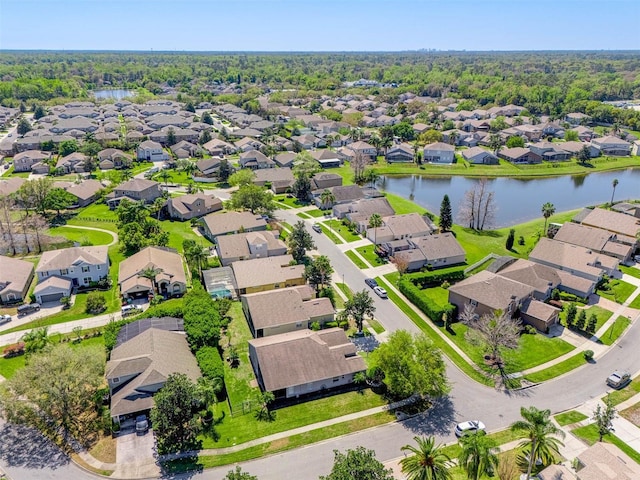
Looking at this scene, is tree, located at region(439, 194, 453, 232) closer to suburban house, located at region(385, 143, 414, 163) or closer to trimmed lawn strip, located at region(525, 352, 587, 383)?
trimmed lawn strip, located at region(525, 352, 587, 383)

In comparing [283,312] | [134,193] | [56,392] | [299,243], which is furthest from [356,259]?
[134,193]

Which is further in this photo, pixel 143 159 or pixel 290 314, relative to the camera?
pixel 143 159

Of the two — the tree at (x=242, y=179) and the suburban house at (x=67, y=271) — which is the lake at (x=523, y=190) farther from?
the suburban house at (x=67, y=271)

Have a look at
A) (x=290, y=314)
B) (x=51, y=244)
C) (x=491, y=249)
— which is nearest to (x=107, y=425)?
(x=290, y=314)

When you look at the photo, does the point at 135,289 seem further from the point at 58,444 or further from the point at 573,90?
the point at 573,90

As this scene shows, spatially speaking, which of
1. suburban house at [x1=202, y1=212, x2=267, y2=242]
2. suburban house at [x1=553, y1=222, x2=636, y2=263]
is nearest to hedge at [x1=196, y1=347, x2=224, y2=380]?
suburban house at [x1=202, y1=212, x2=267, y2=242]

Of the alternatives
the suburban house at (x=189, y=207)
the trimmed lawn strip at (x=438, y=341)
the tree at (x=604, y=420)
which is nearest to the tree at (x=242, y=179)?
the suburban house at (x=189, y=207)
